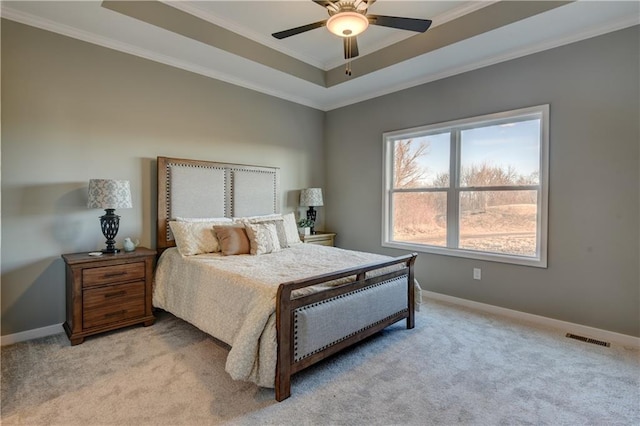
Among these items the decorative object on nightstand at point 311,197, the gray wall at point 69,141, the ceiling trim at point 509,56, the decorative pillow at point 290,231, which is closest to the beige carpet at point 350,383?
the gray wall at point 69,141

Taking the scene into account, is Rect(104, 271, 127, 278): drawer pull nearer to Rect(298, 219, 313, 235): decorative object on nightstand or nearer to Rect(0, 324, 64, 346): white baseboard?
Rect(0, 324, 64, 346): white baseboard

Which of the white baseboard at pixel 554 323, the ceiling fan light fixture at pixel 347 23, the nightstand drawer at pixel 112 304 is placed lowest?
the white baseboard at pixel 554 323

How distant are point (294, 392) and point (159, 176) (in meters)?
2.61

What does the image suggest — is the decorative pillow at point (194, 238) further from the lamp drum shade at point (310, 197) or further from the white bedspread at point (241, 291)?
the lamp drum shade at point (310, 197)

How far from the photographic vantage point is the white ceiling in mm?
2713

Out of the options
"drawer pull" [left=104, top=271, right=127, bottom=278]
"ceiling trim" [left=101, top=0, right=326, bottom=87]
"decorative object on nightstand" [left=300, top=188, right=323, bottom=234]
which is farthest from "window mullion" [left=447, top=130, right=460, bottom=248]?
"drawer pull" [left=104, top=271, right=127, bottom=278]

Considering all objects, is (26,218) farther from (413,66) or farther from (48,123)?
(413,66)

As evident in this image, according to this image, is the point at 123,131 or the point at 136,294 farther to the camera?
the point at 123,131

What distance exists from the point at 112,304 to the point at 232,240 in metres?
1.19

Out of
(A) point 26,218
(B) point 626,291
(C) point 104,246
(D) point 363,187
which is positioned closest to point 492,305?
(B) point 626,291

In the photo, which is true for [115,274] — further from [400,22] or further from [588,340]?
[588,340]

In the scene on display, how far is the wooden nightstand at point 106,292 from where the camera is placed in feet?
8.86

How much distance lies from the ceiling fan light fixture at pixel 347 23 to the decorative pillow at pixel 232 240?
2.07 meters

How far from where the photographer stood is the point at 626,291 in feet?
9.18
